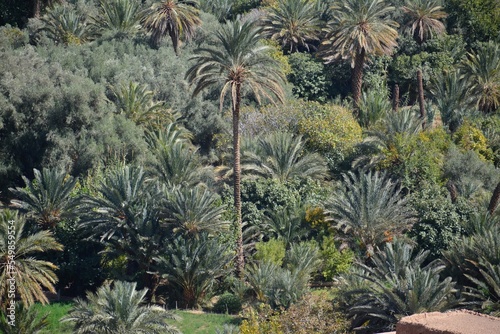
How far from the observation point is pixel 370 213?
37094mm

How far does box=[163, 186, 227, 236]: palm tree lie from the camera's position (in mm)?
35750

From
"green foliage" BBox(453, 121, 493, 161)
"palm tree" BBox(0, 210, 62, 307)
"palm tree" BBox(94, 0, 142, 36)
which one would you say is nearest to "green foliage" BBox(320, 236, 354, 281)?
"palm tree" BBox(0, 210, 62, 307)

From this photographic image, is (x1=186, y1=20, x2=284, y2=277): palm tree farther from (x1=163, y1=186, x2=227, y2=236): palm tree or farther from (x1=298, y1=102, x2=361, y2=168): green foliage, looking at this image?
(x1=298, y1=102, x2=361, y2=168): green foliage

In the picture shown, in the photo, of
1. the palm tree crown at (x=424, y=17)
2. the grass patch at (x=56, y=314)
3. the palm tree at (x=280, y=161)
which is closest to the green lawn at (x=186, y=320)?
the grass patch at (x=56, y=314)

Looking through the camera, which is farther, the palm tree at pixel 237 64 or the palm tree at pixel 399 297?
the palm tree at pixel 237 64

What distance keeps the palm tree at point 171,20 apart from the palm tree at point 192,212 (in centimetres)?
1740

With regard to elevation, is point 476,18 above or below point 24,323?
above

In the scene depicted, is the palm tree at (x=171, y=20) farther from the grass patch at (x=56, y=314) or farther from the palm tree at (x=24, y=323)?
the palm tree at (x=24, y=323)

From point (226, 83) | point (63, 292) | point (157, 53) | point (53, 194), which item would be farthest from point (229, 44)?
point (157, 53)

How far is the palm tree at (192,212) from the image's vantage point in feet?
A: 117

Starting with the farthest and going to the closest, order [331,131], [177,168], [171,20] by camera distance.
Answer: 1. [171,20]
2. [331,131]
3. [177,168]

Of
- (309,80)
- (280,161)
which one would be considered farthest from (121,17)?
(280,161)

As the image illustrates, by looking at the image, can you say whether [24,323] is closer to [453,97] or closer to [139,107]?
[139,107]

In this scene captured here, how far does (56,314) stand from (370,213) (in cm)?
1254
